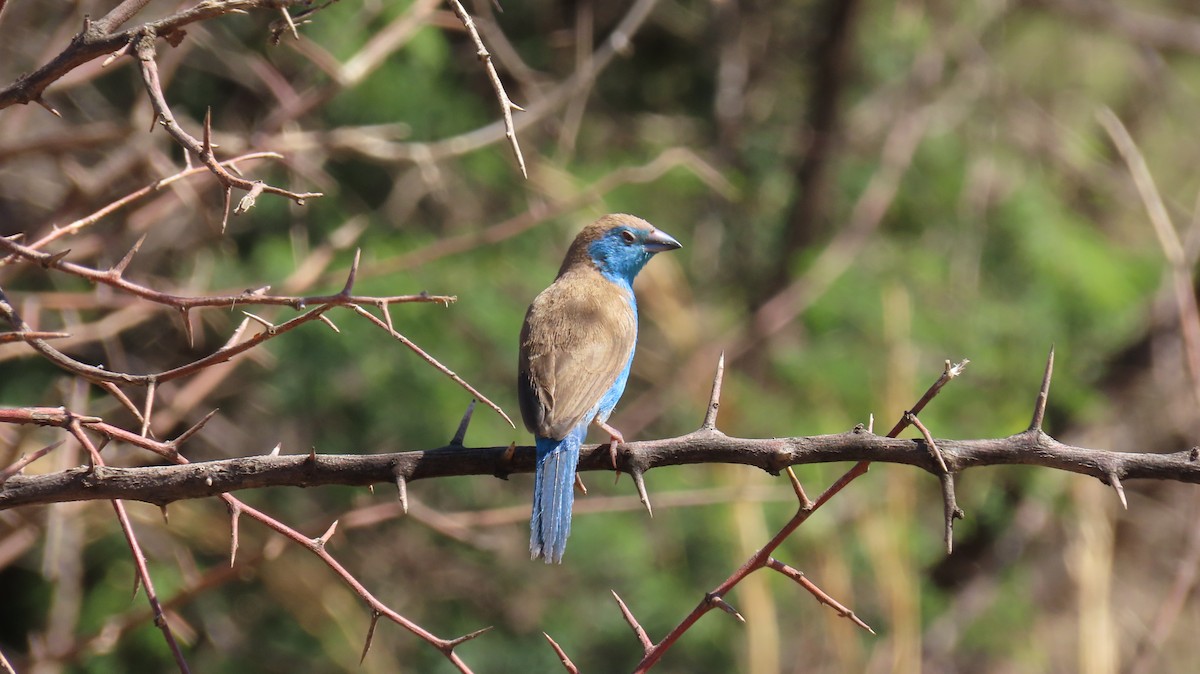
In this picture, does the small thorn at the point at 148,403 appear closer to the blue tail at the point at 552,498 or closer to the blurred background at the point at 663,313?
the blue tail at the point at 552,498

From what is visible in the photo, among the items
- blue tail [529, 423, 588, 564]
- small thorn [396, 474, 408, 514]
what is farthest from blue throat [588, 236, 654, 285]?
small thorn [396, 474, 408, 514]

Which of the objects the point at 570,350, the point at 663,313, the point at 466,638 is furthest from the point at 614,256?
the point at 466,638

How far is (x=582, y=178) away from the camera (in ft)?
23.3

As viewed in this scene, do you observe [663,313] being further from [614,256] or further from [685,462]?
[685,462]

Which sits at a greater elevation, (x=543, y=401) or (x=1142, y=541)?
(x=543, y=401)

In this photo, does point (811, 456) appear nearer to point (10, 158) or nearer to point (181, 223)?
point (10, 158)

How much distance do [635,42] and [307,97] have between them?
342 cm

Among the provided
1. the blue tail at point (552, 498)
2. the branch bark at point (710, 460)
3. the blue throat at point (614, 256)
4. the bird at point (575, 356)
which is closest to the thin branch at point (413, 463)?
the branch bark at point (710, 460)

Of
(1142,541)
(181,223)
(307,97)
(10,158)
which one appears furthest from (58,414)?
(1142,541)

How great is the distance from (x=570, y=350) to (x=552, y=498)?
76cm

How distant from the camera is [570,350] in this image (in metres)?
4.25

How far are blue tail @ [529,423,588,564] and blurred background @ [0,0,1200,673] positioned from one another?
0.68 meters

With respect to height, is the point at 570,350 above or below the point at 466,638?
below

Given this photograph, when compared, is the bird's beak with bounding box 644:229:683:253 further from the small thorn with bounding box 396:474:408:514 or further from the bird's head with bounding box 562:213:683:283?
the small thorn with bounding box 396:474:408:514
